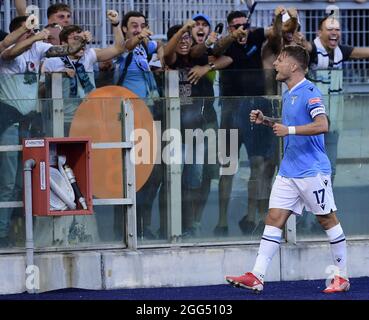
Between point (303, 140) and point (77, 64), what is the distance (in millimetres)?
2839

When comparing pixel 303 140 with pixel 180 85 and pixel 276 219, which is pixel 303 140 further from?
pixel 180 85

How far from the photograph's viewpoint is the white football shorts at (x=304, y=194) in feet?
38.1

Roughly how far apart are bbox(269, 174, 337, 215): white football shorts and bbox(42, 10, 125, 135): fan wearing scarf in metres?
2.14

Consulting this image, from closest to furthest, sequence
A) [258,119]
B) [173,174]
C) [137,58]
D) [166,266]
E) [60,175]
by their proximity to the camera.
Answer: [258,119] → [60,175] → [166,266] → [173,174] → [137,58]

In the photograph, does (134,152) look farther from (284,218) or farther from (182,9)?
(182,9)

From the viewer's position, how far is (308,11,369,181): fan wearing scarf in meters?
13.2

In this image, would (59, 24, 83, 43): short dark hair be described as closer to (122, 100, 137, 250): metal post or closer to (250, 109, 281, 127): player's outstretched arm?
(122, 100, 137, 250): metal post

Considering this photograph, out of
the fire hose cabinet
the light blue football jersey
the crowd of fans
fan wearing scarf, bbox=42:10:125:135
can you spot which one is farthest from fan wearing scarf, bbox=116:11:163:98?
the light blue football jersey

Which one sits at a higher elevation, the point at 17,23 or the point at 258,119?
the point at 17,23

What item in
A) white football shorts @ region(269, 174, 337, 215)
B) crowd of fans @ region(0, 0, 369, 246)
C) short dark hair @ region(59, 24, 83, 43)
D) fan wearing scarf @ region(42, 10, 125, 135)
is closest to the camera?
white football shorts @ region(269, 174, 337, 215)

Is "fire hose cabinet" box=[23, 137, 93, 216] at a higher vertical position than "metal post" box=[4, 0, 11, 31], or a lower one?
lower

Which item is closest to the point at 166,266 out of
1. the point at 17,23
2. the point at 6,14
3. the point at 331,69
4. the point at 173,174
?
the point at 173,174

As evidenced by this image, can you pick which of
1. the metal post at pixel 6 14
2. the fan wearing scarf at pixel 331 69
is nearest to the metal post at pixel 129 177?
the fan wearing scarf at pixel 331 69

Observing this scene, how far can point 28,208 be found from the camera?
12008 mm
